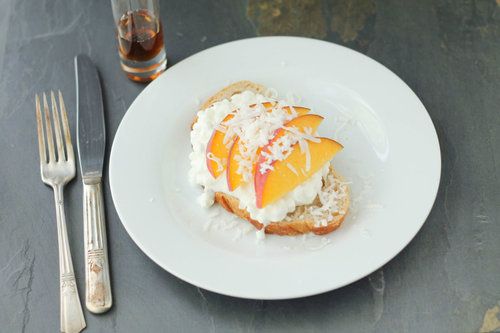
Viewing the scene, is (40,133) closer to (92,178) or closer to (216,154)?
(92,178)

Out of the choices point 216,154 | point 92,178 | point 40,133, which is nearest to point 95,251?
point 92,178

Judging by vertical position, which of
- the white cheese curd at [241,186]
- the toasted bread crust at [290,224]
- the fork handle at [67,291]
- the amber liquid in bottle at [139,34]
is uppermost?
the amber liquid in bottle at [139,34]

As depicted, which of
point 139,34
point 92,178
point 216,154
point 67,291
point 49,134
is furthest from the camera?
point 139,34

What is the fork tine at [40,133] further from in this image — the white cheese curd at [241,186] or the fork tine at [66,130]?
the white cheese curd at [241,186]

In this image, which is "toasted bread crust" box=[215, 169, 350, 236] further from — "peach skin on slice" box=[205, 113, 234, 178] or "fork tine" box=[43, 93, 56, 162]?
"fork tine" box=[43, 93, 56, 162]

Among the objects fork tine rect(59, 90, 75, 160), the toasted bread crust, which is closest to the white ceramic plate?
the toasted bread crust

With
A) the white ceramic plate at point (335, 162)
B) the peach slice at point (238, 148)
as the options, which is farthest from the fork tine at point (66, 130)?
the peach slice at point (238, 148)
